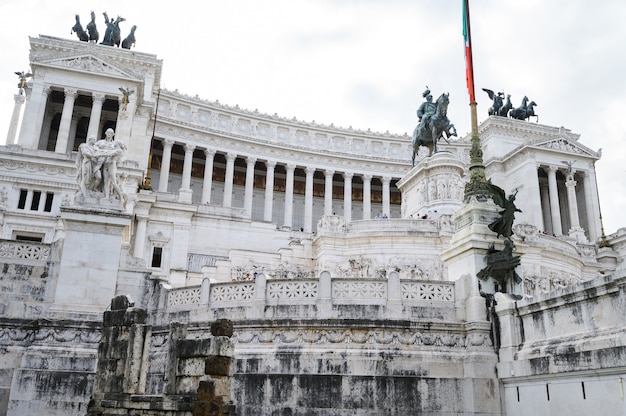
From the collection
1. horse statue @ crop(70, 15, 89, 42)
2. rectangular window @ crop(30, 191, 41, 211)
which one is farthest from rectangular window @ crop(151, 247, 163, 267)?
horse statue @ crop(70, 15, 89, 42)

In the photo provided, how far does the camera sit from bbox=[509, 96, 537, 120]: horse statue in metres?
87.6

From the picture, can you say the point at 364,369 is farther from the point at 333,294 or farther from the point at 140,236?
the point at 140,236

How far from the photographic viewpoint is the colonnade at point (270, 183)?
73.2 m

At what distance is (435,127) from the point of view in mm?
45969

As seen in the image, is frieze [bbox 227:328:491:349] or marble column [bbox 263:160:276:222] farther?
marble column [bbox 263:160:276:222]

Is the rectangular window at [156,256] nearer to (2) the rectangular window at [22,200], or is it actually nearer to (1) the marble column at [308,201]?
(2) the rectangular window at [22,200]

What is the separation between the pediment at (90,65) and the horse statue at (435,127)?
34289 mm

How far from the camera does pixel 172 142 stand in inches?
2889

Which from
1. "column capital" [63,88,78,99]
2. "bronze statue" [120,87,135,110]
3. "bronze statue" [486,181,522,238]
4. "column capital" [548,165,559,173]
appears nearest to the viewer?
"bronze statue" [486,181,522,238]

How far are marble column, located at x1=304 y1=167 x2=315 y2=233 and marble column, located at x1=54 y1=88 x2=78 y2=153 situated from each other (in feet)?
99.9

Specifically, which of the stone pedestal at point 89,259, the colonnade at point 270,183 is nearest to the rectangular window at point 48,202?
the colonnade at point 270,183

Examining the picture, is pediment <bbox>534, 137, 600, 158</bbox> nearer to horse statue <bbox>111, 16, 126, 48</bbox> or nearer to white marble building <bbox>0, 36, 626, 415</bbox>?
white marble building <bbox>0, 36, 626, 415</bbox>

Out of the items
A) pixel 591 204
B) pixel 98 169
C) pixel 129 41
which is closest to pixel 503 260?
pixel 98 169

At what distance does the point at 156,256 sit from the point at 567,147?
202ft
